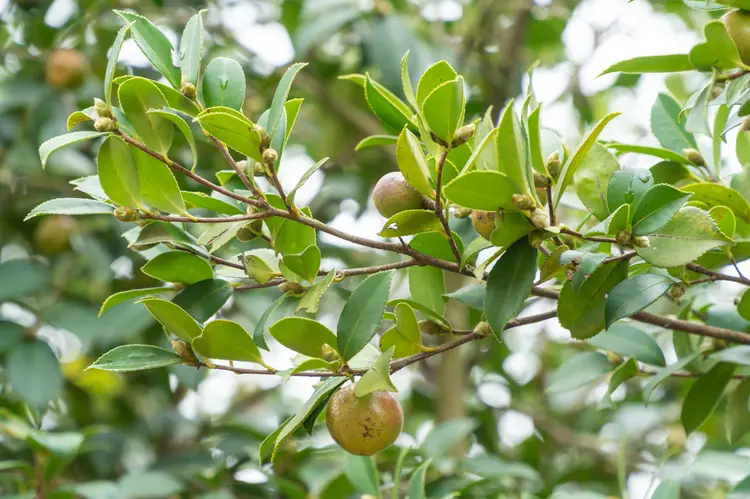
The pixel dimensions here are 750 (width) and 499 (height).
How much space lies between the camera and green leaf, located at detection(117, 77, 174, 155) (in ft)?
2.28

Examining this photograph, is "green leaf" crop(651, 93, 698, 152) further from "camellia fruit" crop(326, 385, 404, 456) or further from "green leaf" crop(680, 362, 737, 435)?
"camellia fruit" crop(326, 385, 404, 456)

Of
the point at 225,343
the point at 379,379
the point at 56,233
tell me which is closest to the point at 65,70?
the point at 56,233

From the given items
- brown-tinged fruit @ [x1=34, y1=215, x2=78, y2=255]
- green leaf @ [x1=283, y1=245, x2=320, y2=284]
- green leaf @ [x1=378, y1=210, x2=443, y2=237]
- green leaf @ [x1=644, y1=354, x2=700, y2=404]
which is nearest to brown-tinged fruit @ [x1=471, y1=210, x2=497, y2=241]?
green leaf @ [x1=378, y1=210, x2=443, y2=237]

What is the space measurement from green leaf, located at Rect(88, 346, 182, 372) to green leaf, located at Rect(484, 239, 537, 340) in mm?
260

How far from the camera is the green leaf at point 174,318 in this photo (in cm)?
69

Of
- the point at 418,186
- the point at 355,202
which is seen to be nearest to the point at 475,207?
the point at 418,186

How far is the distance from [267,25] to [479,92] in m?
0.56

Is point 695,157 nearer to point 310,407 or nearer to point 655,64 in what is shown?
point 655,64

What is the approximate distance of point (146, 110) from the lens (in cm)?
71

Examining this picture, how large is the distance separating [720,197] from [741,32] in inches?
5.6

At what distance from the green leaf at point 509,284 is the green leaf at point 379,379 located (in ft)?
0.27

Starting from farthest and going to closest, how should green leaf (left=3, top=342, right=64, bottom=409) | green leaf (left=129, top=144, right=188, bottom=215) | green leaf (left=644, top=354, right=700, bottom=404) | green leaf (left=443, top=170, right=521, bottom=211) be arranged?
green leaf (left=3, top=342, right=64, bottom=409) → green leaf (left=644, top=354, right=700, bottom=404) → green leaf (left=129, top=144, right=188, bottom=215) → green leaf (left=443, top=170, right=521, bottom=211)

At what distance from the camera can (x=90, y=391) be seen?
2.12 m

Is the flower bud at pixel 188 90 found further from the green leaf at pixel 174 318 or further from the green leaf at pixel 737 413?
the green leaf at pixel 737 413
